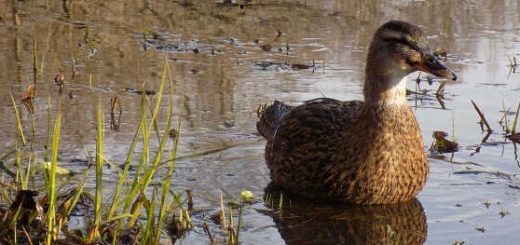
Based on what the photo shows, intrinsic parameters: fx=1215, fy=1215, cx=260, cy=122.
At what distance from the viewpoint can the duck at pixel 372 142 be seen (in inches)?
274

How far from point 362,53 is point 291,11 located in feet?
5.69

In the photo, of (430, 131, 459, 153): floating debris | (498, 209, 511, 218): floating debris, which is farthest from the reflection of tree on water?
(430, 131, 459, 153): floating debris

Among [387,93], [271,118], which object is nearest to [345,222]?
[387,93]

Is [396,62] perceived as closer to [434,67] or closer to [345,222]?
[434,67]

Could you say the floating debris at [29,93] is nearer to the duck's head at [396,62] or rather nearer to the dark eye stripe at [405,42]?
the duck's head at [396,62]

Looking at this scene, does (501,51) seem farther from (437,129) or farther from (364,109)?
(364,109)

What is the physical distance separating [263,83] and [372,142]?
111 inches

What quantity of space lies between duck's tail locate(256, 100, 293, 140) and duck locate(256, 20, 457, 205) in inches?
17.3

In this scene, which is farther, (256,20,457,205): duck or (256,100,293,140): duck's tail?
(256,100,293,140): duck's tail

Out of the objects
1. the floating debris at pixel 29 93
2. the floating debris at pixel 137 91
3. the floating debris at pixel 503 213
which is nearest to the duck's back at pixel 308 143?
the floating debris at pixel 503 213

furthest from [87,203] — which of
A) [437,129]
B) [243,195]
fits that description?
[437,129]

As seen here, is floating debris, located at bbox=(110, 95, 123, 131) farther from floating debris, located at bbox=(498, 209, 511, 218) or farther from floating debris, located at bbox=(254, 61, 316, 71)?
floating debris, located at bbox=(498, 209, 511, 218)

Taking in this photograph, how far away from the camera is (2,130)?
765 cm

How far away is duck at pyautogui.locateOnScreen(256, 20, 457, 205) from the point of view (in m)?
6.95
